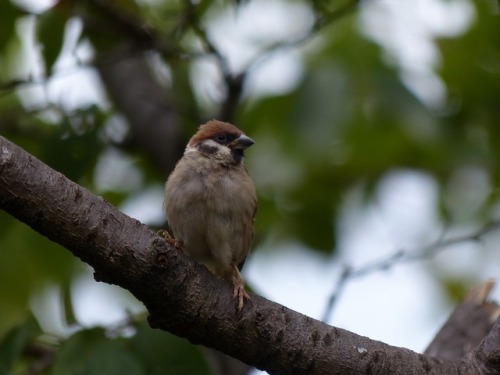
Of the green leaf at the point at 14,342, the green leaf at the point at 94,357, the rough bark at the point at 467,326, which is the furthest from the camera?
the rough bark at the point at 467,326

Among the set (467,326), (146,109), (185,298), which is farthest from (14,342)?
(146,109)

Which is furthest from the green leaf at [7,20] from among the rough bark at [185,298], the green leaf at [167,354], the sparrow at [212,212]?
the green leaf at [167,354]

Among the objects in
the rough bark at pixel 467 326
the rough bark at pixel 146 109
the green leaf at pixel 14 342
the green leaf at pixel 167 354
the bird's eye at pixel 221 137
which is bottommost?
the green leaf at pixel 14 342

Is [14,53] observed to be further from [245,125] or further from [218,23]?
[245,125]

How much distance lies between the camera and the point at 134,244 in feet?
9.98

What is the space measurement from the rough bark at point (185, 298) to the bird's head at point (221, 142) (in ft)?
4.89

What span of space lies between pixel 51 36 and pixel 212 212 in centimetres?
112

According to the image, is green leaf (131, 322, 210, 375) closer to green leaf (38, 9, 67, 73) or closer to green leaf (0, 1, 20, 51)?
green leaf (38, 9, 67, 73)

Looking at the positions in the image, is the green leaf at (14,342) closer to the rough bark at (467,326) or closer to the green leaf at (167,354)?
the green leaf at (167,354)

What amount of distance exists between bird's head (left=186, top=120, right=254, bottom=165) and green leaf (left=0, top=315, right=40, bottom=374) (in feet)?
5.01

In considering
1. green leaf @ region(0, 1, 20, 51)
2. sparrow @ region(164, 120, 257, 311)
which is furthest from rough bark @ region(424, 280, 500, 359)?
green leaf @ region(0, 1, 20, 51)

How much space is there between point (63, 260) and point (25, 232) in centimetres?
25

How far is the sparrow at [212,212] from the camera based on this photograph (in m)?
4.41

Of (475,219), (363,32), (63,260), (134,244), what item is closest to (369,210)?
(475,219)
